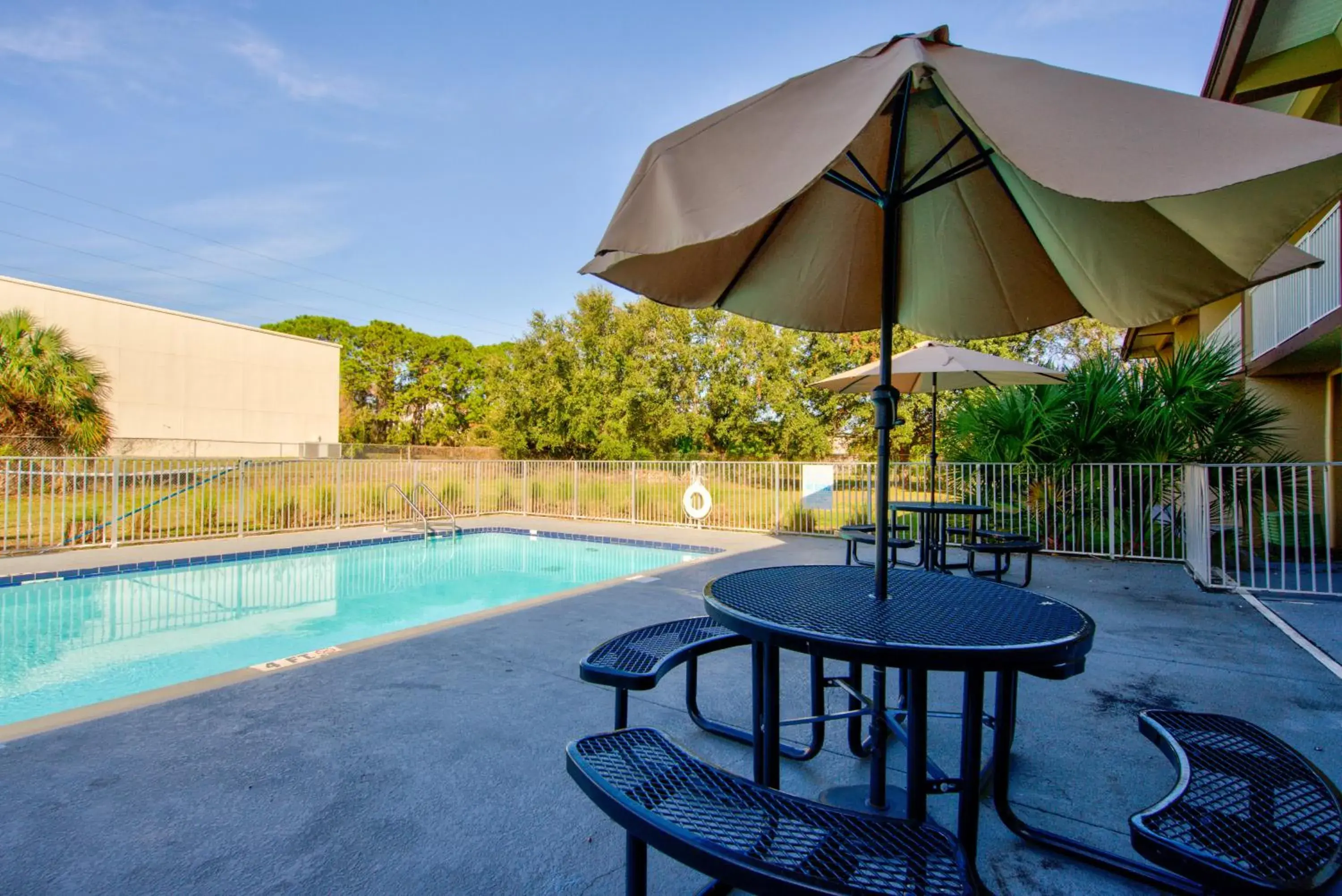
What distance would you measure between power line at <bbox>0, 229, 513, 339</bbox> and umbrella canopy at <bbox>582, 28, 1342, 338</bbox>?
667 inches

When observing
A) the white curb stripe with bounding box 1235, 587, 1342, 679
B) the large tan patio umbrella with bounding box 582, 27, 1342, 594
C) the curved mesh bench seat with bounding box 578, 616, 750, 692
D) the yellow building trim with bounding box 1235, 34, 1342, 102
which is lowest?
the white curb stripe with bounding box 1235, 587, 1342, 679

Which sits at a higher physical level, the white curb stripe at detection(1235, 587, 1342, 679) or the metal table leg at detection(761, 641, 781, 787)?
the metal table leg at detection(761, 641, 781, 787)

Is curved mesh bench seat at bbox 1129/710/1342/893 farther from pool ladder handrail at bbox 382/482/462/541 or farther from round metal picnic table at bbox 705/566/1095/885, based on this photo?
pool ladder handrail at bbox 382/482/462/541

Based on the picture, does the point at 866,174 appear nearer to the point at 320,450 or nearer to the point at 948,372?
the point at 948,372

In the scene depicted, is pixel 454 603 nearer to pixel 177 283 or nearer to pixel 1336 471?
pixel 1336 471

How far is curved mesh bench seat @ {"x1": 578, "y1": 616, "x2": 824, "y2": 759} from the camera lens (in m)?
1.80

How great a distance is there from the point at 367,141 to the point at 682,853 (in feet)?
70.7

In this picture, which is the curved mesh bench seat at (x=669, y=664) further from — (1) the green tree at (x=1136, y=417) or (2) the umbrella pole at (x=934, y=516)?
(1) the green tree at (x=1136, y=417)

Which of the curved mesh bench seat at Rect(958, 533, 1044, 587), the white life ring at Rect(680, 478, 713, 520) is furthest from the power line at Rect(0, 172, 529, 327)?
the curved mesh bench seat at Rect(958, 533, 1044, 587)

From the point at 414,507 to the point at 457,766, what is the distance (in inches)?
387

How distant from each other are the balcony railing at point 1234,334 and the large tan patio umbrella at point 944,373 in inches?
143

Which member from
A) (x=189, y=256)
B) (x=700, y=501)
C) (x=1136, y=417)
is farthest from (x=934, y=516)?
(x=189, y=256)

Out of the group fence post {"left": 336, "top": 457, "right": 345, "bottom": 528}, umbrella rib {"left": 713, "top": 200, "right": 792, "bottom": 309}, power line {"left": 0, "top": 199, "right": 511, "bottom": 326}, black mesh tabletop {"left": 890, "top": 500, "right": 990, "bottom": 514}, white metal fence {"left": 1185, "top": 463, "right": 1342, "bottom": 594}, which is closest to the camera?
umbrella rib {"left": 713, "top": 200, "right": 792, "bottom": 309}

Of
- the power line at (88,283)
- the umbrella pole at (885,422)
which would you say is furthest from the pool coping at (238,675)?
the power line at (88,283)
